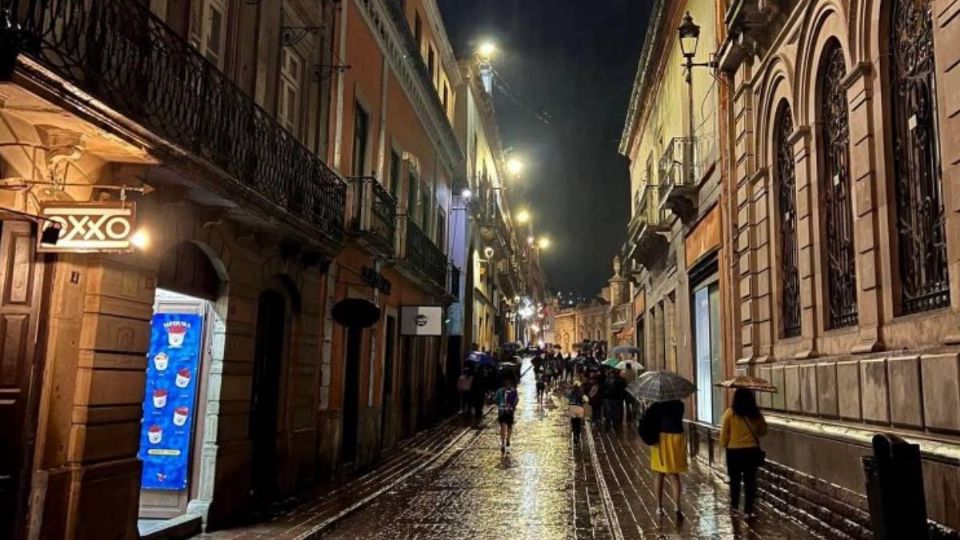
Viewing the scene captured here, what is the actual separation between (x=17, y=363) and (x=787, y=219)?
33.0 ft

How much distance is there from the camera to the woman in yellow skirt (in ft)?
32.6

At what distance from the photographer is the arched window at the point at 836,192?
9.05 meters

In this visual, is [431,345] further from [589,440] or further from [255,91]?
[255,91]

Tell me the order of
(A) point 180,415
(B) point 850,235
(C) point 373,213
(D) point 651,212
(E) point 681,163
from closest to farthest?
(B) point 850,235 → (A) point 180,415 → (C) point 373,213 → (E) point 681,163 → (D) point 651,212

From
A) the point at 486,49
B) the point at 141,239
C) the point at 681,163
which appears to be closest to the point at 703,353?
the point at 681,163

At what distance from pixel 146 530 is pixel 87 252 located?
133 inches

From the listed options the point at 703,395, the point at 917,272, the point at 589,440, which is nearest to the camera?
the point at 917,272

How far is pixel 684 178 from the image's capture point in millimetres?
18359

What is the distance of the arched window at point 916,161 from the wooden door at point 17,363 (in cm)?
815

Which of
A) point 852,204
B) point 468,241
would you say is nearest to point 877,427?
point 852,204

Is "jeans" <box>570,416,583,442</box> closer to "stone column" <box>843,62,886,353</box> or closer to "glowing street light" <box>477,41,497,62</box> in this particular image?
"stone column" <box>843,62,886,353</box>

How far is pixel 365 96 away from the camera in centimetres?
1594

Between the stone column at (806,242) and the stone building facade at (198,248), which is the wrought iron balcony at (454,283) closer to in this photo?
the stone building facade at (198,248)

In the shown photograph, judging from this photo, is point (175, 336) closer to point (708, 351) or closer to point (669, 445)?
point (669, 445)
